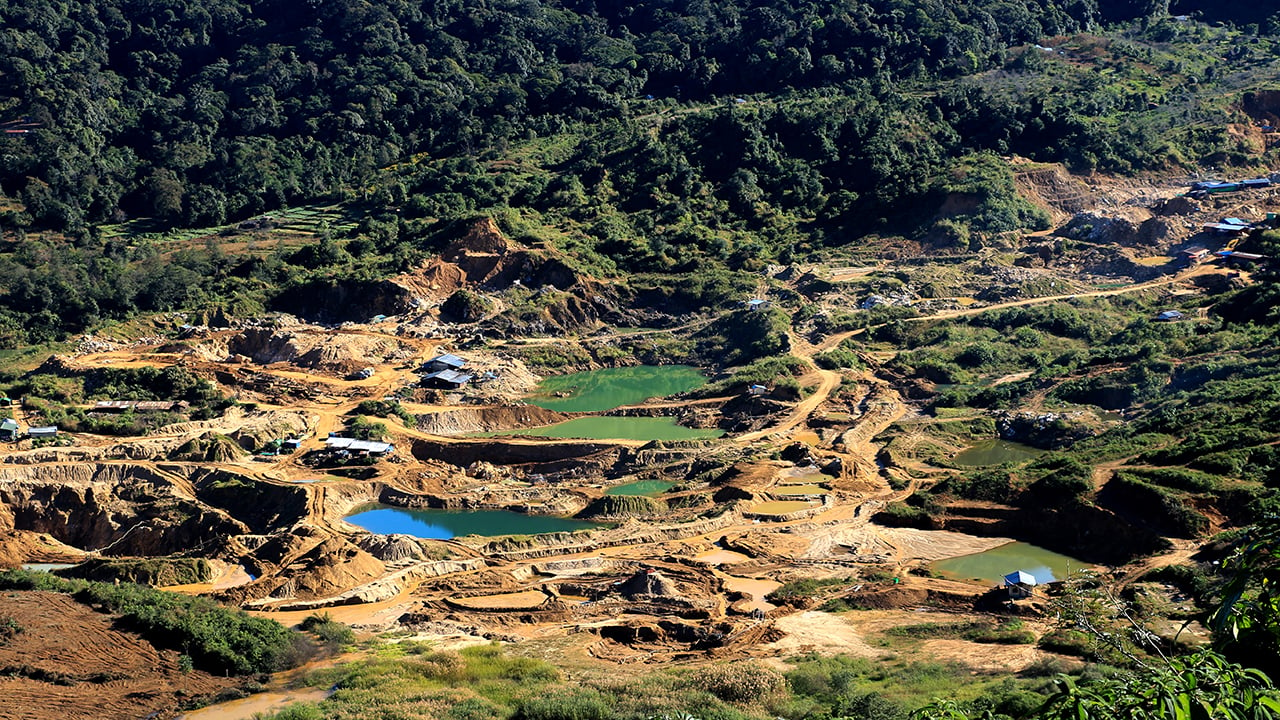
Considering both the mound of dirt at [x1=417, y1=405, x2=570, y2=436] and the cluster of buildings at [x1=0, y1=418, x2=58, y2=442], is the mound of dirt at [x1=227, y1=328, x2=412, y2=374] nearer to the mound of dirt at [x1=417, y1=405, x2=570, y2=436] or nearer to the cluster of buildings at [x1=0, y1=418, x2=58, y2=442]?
the mound of dirt at [x1=417, y1=405, x2=570, y2=436]

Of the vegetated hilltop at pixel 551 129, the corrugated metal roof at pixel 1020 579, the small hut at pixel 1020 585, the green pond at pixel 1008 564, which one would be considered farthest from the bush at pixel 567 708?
the vegetated hilltop at pixel 551 129

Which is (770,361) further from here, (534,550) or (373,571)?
(373,571)

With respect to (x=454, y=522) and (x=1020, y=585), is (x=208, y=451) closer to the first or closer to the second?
(x=454, y=522)

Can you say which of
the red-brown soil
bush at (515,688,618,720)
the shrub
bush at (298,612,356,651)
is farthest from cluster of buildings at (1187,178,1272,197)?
the red-brown soil

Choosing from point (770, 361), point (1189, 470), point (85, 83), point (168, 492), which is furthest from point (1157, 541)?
point (85, 83)

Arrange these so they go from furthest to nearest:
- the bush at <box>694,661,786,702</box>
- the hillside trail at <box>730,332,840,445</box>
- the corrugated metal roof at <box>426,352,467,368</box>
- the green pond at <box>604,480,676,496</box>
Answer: the corrugated metal roof at <box>426,352,467,368</box>
the hillside trail at <box>730,332,840,445</box>
the green pond at <box>604,480,676,496</box>
the bush at <box>694,661,786,702</box>

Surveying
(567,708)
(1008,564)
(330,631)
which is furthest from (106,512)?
(1008,564)
